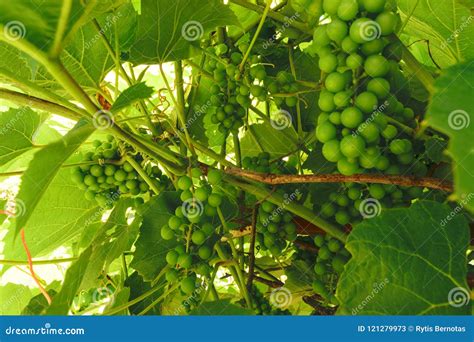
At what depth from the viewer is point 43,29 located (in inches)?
24.1

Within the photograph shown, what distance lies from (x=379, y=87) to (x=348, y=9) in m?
0.10

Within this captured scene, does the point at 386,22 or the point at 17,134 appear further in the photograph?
the point at 17,134

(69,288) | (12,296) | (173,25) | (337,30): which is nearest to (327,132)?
(337,30)

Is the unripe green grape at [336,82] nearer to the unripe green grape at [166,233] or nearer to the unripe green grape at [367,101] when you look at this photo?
the unripe green grape at [367,101]

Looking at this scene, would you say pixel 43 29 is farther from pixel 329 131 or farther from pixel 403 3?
pixel 403 3

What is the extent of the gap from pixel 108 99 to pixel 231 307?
0.49 metres

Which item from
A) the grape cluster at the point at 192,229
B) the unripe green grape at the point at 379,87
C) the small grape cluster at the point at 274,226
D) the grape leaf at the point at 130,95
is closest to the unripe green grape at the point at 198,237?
the grape cluster at the point at 192,229

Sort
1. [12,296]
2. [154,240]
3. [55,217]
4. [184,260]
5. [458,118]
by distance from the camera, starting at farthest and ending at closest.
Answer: [12,296] < [55,217] < [154,240] < [184,260] < [458,118]

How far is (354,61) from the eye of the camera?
2.02 feet

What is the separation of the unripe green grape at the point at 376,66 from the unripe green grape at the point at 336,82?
3 centimetres

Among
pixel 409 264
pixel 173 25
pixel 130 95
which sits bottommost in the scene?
pixel 409 264

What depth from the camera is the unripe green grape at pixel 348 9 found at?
60 cm

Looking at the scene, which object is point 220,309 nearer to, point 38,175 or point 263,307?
point 263,307

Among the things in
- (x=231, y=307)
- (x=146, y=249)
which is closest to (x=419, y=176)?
(x=231, y=307)
